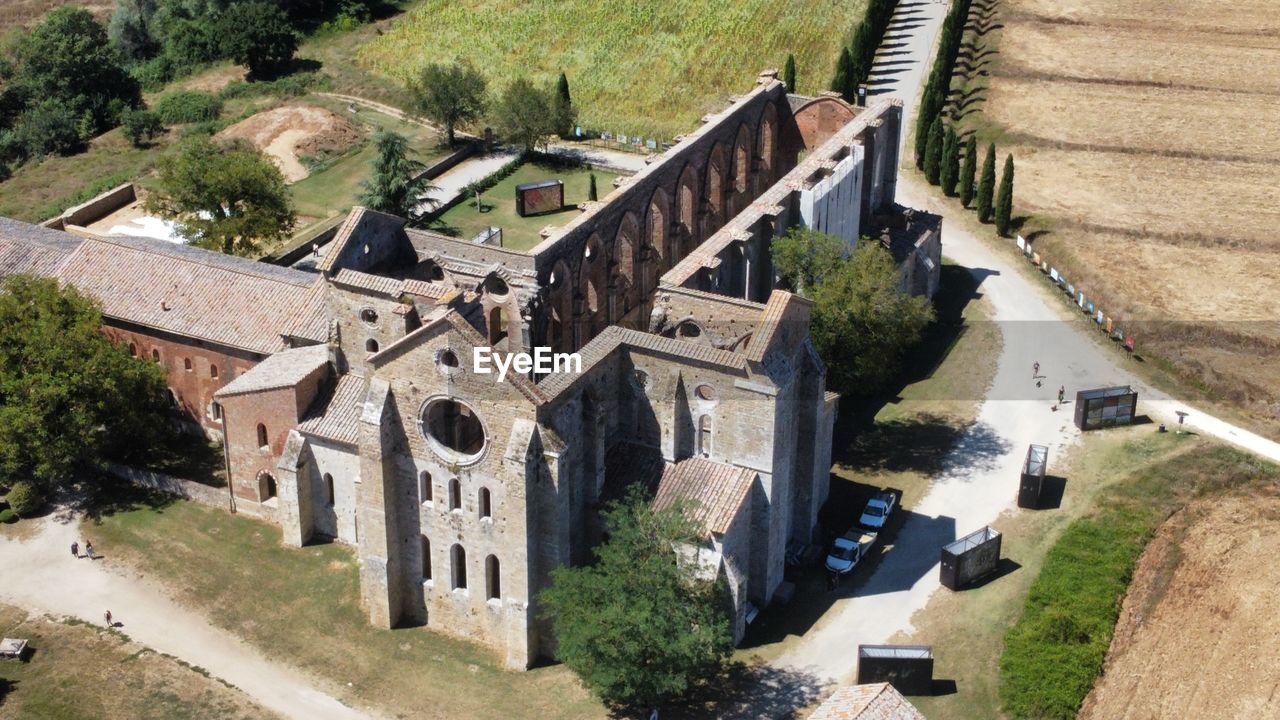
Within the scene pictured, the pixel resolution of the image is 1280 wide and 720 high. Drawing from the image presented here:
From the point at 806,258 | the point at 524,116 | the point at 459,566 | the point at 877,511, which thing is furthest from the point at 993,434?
the point at 524,116

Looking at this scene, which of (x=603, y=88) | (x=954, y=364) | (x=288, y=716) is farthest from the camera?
(x=603, y=88)

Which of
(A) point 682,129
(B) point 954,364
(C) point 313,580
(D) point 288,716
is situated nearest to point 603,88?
(A) point 682,129

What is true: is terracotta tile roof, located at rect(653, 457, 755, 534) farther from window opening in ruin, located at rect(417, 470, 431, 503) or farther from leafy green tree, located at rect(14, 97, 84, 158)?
leafy green tree, located at rect(14, 97, 84, 158)

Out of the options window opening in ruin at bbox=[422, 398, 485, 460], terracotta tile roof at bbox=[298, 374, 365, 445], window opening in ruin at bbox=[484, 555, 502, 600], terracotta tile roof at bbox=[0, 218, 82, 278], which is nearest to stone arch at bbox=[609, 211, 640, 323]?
terracotta tile roof at bbox=[298, 374, 365, 445]

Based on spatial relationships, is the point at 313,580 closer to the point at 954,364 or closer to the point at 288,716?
the point at 288,716

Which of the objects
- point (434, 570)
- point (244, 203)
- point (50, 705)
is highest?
point (244, 203)

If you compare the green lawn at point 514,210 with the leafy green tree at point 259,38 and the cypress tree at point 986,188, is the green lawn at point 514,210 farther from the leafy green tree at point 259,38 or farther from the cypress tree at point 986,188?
the leafy green tree at point 259,38

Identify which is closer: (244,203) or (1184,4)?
(244,203)
